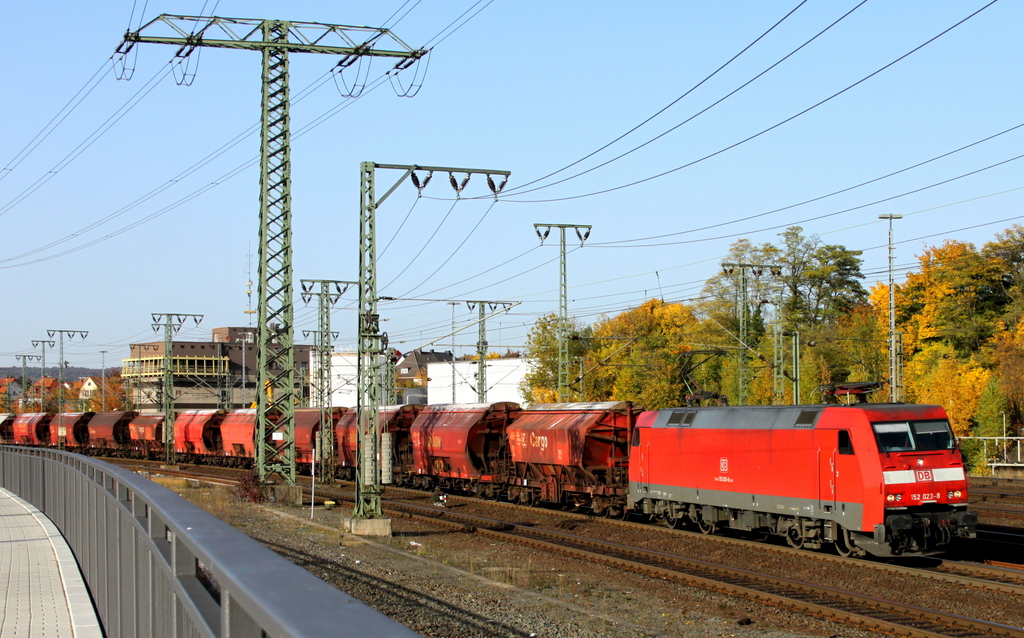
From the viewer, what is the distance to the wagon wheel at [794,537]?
20.8m

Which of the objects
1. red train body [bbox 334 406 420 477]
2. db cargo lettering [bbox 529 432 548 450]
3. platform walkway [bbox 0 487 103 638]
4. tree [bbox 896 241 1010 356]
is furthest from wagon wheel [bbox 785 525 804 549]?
tree [bbox 896 241 1010 356]

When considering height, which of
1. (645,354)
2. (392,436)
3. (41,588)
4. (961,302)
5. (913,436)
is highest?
(961,302)

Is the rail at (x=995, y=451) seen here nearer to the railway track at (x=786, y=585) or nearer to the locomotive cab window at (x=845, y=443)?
the railway track at (x=786, y=585)

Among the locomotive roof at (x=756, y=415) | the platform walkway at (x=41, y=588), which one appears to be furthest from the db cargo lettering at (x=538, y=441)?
the platform walkway at (x=41, y=588)

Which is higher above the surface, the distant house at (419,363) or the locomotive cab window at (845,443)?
the distant house at (419,363)

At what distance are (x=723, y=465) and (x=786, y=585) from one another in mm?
6012

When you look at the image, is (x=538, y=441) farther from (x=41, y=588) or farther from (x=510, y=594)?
(x=41, y=588)

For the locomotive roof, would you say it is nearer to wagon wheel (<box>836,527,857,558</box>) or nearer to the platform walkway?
wagon wheel (<box>836,527,857,558</box>)

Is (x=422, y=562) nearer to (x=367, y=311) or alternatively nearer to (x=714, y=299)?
(x=367, y=311)

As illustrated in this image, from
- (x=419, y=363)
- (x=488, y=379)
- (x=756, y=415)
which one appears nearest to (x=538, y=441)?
(x=756, y=415)

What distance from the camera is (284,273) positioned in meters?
30.7

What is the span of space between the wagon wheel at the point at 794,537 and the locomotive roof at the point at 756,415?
2229 mm

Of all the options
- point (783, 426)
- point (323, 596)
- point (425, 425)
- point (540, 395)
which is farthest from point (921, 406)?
point (540, 395)

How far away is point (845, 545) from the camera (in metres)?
20.0
